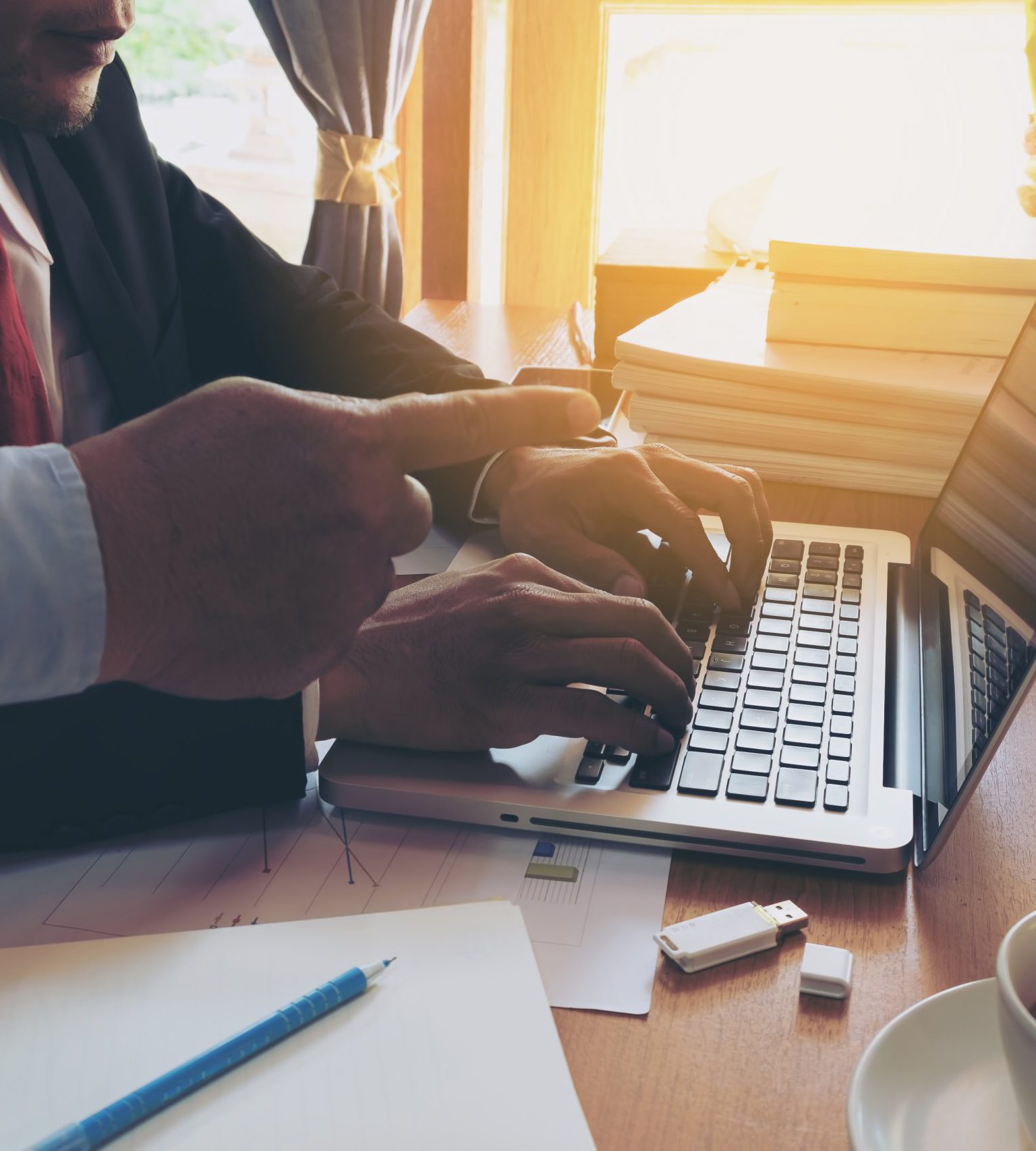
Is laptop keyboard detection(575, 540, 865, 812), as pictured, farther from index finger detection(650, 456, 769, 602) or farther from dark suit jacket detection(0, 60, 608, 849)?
dark suit jacket detection(0, 60, 608, 849)

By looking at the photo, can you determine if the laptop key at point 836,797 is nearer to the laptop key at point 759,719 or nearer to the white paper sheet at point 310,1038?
the laptop key at point 759,719

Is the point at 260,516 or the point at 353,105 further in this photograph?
the point at 353,105

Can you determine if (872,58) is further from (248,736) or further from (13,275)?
(248,736)

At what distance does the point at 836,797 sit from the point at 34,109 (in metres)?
0.93

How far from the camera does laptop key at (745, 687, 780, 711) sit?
0.66 m

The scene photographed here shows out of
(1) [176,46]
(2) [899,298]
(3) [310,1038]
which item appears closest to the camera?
(3) [310,1038]

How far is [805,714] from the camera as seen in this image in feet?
2.14

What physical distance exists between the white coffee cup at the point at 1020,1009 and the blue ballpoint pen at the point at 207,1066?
0.78 ft

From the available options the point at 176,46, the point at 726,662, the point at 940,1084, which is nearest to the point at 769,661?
the point at 726,662

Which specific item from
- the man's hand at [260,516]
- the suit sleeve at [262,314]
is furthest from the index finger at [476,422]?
the suit sleeve at [262,314]

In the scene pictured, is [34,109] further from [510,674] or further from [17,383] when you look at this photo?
[510,674]

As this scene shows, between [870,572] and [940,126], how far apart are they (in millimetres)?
1637

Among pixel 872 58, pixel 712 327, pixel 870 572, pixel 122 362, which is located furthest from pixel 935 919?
pixel 872 58

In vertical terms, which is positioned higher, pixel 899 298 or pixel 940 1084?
pixel 899 298
